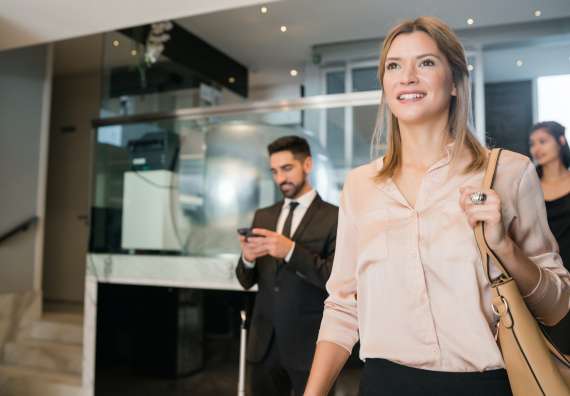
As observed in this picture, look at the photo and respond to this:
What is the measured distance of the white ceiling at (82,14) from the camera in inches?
111

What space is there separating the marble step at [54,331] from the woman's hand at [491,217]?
14.9 ft

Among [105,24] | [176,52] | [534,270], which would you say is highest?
[176,52]

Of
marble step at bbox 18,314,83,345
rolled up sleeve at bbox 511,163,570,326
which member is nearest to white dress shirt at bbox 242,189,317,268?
rolled up sleeve at bbox 511,163,570,326

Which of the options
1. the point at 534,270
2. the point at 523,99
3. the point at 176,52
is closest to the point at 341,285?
the point at 534,270

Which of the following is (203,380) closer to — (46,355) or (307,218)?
(307,218)

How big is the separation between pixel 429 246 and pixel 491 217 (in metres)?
0.15

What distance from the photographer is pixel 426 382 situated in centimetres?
99

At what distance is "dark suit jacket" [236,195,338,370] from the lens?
2.26 m

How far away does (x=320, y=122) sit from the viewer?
3.40 meters

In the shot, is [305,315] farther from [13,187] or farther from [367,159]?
[13,187]

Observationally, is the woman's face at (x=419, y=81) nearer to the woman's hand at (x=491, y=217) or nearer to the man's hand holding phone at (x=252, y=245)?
the woman's hand at (x=491, y=217)

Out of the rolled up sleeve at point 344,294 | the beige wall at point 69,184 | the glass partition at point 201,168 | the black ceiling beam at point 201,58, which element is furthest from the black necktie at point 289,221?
the beige wall at point 69,184

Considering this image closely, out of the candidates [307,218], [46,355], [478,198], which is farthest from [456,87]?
[46,355]

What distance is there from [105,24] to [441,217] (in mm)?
2701
